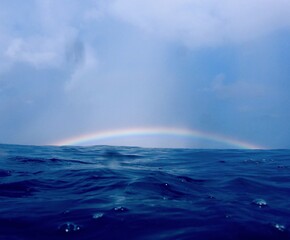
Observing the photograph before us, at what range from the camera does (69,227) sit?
229 inches

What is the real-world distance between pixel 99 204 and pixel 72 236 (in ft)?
6.60

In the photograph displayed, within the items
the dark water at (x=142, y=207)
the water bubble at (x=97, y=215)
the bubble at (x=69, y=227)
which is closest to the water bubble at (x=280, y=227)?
the dark water at (x=142, y=207)

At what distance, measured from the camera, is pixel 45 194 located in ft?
28.1

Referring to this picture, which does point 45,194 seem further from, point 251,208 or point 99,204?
point 251,208

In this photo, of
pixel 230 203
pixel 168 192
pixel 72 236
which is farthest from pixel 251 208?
pixel 72 236

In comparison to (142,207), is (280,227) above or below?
below

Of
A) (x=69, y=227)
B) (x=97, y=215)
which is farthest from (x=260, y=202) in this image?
(x=69, y=227)

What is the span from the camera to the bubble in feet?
18.6

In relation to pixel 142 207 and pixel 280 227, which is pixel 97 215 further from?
pixel 280 227

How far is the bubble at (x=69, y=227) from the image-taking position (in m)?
5.68

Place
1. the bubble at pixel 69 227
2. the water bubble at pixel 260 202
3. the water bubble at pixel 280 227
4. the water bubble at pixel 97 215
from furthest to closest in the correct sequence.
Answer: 1. the water bubble at pixel 260 202
2. the water bubble at pixel 97 215
3. the water bubble at pixel 280 227
4. the bubble at pixel 69 227

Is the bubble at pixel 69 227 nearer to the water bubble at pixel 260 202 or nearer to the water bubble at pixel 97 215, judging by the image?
the water bubble at pixel 97 215

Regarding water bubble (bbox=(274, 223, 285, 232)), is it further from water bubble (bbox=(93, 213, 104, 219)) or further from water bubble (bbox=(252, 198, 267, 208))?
water bubble (bbox=(93, 213, 104, 219))

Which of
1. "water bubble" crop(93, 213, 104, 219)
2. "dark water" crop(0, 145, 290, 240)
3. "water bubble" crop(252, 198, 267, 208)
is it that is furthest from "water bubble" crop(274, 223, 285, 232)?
"water bubble" crop(93, 213, 104, 219)
